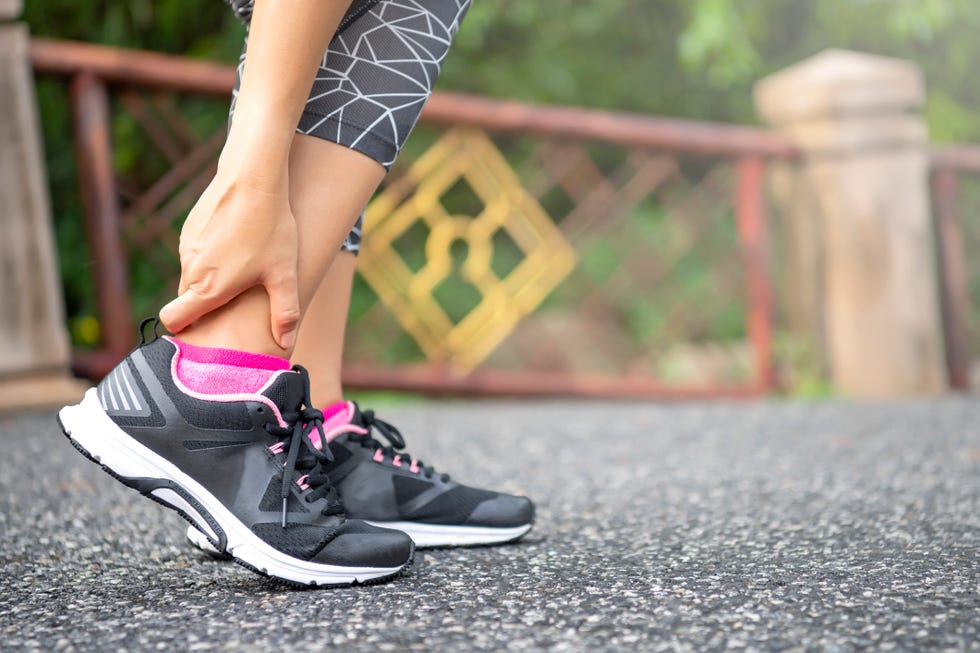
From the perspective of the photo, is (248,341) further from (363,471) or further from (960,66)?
(960,66)

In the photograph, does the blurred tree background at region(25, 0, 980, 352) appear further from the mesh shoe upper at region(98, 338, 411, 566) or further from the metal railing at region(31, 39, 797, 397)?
the mesh shoe upper at region(98, 338, 411, 566)

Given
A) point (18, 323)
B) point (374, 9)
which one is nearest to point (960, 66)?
point (18, 323)

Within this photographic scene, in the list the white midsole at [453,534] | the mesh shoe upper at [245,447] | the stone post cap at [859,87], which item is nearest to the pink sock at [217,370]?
the mesh shoe upper at [245,447]

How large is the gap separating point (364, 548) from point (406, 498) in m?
0.22

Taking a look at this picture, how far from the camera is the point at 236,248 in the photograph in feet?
3.24

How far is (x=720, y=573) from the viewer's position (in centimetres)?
108

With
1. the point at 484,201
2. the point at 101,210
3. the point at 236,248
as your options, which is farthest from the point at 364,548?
the point at 484,201

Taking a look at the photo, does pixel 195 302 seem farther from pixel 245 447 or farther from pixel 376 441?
pixel 376 441

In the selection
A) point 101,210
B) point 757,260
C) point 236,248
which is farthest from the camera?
point 757,260

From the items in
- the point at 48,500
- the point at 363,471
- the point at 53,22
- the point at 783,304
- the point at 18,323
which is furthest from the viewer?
the point at 53,22

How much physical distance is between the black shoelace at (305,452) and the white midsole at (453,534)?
18 cm

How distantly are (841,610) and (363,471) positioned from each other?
1.91 ft

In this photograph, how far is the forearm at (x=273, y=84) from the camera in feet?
3.28

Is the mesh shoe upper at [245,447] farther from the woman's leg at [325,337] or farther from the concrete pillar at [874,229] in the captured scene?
the concrete pillar at [874,229]
